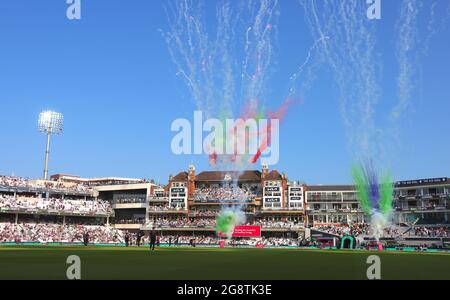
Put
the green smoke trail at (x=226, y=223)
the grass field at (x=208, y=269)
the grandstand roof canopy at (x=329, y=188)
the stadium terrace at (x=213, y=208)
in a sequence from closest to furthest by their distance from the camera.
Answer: the grass field at (x=208, y=269) < the stadium terrace at (x=213, y=208) < the green smoke trail at (x=226, y=223) < the grandstand roof canopy at (x=329, y=188)

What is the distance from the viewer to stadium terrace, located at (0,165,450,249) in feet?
320

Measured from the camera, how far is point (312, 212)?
114125mm

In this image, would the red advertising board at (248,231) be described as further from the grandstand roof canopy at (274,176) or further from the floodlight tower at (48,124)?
the floodlight tower at (48,124)

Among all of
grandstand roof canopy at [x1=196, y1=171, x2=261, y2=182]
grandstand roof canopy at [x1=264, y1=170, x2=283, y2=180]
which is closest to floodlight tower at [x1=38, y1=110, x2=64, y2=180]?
grandstand roof canopy at [x1=196, y1=171, x2=261, y2=182]

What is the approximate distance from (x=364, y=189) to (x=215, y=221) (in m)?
37.1

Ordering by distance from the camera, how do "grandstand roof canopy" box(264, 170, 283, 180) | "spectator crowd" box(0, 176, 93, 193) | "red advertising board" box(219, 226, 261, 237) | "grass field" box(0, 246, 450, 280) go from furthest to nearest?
"grandstand roof canopy" box(264, 170, 283, 180)
"spectator crowd" box(0, 176, 93, 193)
"red advertising board" box(219, 226, 261, 237)
"grass field" box(0, 246, 450, 280)

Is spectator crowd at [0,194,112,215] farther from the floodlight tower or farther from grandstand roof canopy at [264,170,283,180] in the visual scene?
grandstand roof canopy at [264,170,283,180]

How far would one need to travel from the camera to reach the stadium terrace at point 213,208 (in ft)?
320

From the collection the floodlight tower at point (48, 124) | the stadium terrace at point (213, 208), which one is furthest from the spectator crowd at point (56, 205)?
the floodlight tower at point (48, 124)

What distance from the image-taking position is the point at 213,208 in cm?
11575

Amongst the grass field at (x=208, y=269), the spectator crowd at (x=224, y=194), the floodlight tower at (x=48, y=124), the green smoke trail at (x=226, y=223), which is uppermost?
the floodlight tower at (x=48, y=124)

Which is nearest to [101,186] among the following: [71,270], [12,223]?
[12,223]

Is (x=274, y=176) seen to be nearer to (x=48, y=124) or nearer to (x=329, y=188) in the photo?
(x=329, y=188)
